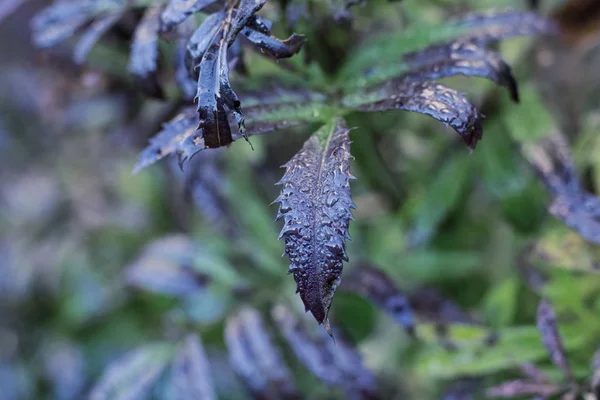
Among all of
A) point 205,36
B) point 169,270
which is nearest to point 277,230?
point 169,270

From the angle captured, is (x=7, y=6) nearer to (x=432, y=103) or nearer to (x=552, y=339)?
(x=432, y=103)

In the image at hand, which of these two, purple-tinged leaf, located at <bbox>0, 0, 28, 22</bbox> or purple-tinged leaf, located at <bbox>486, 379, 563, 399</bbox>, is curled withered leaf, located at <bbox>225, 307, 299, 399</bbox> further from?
purple-tinged leaf, located at <bbox>0, 0, 28, 22</bbox>

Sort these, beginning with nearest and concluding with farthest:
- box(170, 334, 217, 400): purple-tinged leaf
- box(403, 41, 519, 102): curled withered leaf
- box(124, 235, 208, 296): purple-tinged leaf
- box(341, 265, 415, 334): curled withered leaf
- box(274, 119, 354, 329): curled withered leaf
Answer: box(274, 119, 354, 329): curled withered leaf, box(403, 41, 519, 102): curled withered leaf, box(341, 265, 415, 334): curled withered leaf, box(170, 334, 217, 400): purple-tinged leaf, box(124, 235, 208, 296): purple-tinged leaf

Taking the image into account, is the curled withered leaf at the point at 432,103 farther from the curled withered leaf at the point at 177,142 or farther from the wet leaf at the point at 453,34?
the curled withered leaf at the point at 177,142

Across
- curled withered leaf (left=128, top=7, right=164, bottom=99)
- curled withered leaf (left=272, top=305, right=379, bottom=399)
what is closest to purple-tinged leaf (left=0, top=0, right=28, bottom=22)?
curled withered leaf (left=128, top=7, right=164, bottom=99)

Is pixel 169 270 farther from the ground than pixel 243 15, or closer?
closer
